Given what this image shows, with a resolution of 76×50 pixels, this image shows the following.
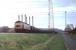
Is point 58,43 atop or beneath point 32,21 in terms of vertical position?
beneath

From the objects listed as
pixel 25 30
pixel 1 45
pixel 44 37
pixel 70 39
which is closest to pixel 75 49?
pixel 70 39

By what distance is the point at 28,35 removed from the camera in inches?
256

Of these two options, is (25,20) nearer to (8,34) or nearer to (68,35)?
(8,34)

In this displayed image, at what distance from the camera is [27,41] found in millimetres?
6520

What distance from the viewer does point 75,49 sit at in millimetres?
6676

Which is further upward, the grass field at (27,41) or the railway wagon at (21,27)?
the railway wagon at (21,27)

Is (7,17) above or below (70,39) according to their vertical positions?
above

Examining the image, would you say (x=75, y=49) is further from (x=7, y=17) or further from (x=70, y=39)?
(x=7, y=17)

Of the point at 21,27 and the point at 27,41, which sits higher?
the point at 21,27

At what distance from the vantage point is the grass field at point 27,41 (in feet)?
21.2

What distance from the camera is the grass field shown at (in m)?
6.47

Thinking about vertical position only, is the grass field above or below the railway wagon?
below

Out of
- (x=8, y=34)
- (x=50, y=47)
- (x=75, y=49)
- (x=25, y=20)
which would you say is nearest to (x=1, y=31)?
(x=8, y=34)

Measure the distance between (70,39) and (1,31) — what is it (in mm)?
1486
